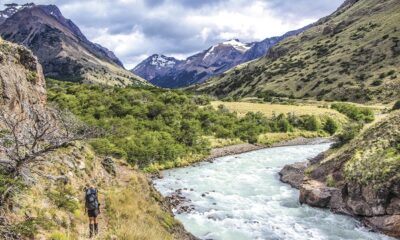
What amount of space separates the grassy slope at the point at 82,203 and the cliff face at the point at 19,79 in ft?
22.1

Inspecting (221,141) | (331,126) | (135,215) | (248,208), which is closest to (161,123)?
(221,141)

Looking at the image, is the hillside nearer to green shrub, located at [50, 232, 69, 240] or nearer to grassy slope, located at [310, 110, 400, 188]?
grassy slope, located at [310, 110, 400, 188]

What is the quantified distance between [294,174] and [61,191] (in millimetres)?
32628

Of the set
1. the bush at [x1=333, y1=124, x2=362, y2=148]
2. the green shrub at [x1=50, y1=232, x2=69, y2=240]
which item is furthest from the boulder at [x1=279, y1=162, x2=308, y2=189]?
the green shrub at [x1=50, y1=232, x2=69, y2=240]

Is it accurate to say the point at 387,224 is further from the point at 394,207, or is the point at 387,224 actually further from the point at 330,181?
the point at 330,181

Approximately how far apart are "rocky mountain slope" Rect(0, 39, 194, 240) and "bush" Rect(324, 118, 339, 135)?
74921 millimetres

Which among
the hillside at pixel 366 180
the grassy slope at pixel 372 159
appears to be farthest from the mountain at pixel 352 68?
the hillside at pixel 366 180

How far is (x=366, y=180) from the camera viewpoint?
3447 cm

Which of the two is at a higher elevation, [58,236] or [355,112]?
[355,112]

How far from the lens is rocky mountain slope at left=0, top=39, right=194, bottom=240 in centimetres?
1691

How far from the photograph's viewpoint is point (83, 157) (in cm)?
2889

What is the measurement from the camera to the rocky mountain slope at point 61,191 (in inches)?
666

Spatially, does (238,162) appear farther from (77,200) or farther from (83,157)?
(77,200)

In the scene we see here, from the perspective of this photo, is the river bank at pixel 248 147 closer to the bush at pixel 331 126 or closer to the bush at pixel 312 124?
the bush at pixel 312 124
